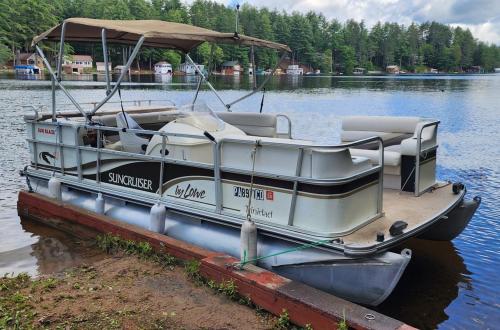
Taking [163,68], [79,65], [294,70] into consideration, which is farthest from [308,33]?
[79,65]

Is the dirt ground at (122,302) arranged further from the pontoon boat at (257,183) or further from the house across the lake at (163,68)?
the house across the lake at (163,68)

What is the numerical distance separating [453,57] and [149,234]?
171 metres

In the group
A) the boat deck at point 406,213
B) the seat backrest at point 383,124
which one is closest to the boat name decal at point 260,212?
the boat deck at point 406,213

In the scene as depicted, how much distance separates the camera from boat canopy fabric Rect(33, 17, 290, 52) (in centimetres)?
651

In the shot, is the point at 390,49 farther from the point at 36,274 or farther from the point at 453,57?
the point at 36,274

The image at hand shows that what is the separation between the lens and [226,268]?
5.02 m

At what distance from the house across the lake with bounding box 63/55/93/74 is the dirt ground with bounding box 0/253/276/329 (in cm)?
9487

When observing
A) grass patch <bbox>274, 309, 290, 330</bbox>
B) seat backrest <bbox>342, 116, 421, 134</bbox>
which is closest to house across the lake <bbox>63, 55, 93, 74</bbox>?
seat backrest <bbox>342, 116, 421, 134</bbox>

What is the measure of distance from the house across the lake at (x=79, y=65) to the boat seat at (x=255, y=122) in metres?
92.5

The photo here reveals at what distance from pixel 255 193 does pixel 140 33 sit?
2.71m

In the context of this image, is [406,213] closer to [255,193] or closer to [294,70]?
[255,193]

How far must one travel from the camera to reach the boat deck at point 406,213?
4758 mm

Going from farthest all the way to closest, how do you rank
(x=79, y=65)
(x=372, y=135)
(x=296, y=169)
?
(x=79, y=65) → (x=372, y=135) → (x=296, y=169)

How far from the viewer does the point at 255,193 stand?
211 inches
